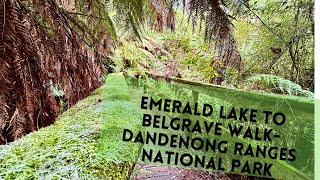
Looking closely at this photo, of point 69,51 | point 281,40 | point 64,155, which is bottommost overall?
point 64,155

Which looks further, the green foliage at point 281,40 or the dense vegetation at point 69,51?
the green foliage at point 281,40

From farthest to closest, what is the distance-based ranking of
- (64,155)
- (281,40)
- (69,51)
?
(281,40) < (69,51) < (64,155)

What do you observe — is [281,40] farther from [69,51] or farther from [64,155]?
[64,155]

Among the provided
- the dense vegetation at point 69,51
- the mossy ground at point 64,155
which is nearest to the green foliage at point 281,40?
the dense vegetation at point 69,51

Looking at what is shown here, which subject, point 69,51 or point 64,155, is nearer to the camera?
point 64,155

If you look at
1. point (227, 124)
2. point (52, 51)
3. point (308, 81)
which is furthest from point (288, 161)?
point (52, 51)

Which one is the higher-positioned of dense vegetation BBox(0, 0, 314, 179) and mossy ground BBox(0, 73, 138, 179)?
dense vegetation BBox(0, 0, 314, 179)

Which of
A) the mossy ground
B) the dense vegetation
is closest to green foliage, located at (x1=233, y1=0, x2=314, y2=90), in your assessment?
the dense vegetation

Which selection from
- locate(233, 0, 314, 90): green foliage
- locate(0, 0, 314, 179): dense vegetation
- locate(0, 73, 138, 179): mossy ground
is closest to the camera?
locate(0, 0, 314, 179): dense vegetation

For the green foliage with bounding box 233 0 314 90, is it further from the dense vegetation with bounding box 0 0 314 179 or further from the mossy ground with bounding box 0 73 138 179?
the mossy ground with bounding box 0 73 138 179

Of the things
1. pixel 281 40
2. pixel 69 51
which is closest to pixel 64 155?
pixel 69 51

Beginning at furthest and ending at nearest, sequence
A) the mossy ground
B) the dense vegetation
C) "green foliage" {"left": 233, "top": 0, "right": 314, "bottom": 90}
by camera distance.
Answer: "green foliage" {"left": 233, "top": 0, "right": 314, "bottom": 90} < the mossy ground < the dense vegetation

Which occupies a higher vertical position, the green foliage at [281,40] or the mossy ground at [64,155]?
the green foliage at [281,40]

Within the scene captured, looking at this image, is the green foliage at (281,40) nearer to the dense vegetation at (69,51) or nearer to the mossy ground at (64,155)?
the dense vegetation at (69,51)
